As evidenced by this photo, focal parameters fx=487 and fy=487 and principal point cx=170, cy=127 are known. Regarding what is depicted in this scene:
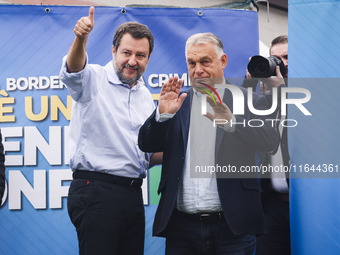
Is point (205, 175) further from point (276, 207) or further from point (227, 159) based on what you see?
point (276, 207)

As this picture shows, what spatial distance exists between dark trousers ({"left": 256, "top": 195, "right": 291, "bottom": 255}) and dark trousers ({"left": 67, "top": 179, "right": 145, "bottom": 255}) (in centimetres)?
66

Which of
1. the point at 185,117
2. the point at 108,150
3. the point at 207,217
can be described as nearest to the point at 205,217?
the point at 207,217

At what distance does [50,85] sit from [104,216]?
0.88m

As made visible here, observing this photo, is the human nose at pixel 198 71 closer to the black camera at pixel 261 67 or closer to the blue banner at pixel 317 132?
the black camera at pixel 261 67

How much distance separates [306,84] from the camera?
6.52ft

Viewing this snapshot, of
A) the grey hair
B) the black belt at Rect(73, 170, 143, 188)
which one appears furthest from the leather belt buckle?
the grey hair

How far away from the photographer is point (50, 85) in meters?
2.46

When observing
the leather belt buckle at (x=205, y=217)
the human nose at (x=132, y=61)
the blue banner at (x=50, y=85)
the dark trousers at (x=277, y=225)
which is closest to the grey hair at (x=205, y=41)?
the human nose at (x=132, y=61)

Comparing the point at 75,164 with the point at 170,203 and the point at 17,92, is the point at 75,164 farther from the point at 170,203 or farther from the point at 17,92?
the point at 17,92

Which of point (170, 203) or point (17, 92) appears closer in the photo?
point (170, 203)

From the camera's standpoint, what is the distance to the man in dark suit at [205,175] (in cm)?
172

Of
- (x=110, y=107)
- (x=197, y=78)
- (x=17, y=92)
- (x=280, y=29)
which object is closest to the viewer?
(x=197, y=78)

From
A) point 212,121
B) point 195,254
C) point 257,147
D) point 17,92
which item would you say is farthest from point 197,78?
point 17,92

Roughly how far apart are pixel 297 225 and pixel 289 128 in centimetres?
39
